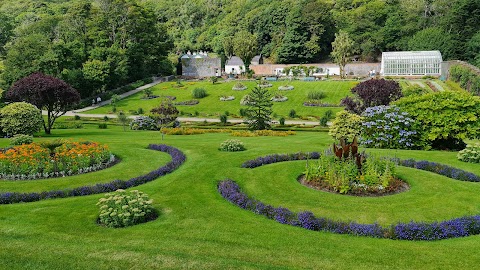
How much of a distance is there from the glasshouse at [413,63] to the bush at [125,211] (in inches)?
2763

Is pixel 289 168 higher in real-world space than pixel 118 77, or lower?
lower

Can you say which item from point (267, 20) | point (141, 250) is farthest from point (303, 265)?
point (267, 20)

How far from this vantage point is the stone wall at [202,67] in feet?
303

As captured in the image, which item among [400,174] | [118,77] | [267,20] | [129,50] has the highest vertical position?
[267,20]

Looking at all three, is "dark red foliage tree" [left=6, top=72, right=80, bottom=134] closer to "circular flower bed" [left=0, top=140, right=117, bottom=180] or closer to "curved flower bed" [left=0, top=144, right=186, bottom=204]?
"circular flower bed" [left=0, top=140, right=117, bottom=180]

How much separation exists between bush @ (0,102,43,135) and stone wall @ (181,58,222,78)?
65798mm

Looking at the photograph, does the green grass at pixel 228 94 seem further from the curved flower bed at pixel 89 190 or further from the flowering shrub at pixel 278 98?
the curved flower bed at pixel 89 190

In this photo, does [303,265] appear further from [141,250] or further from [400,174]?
[400,174]

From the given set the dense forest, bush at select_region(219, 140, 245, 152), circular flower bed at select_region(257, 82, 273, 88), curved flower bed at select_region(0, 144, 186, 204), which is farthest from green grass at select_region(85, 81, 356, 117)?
curved flower bed at select_region(0, 144, 186, 204)

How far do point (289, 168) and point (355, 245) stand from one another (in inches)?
308

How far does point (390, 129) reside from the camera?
22531mm

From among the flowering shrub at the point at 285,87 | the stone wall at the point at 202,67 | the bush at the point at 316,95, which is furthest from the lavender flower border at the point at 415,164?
the stone wall at the point at 202,67

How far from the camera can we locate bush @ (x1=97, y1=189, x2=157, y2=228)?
10491mm

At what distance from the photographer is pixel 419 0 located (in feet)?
320
